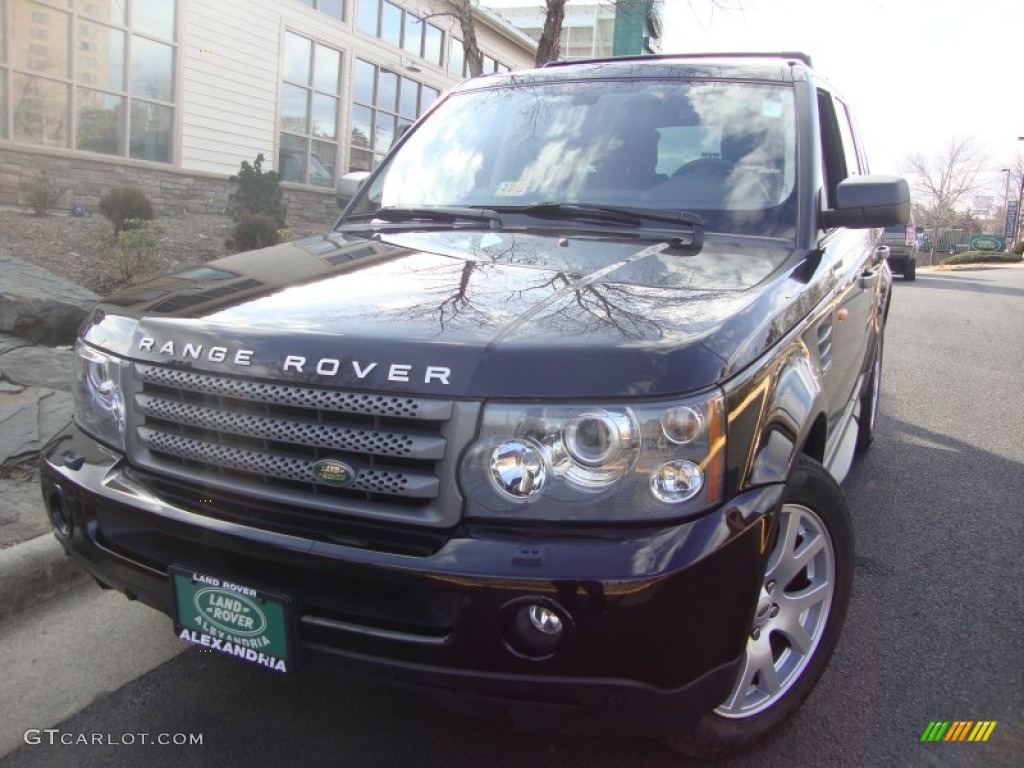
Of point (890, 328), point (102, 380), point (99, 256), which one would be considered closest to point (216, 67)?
point (99, 256)

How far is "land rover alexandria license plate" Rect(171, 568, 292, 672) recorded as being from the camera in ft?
6.51

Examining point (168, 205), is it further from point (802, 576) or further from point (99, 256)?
point (802, 576)

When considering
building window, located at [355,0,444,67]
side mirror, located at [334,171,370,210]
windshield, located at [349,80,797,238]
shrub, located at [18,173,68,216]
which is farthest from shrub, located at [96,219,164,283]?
building window, located at [355,0,444,67]

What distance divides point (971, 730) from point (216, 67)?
614 inches

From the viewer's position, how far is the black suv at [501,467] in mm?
1814

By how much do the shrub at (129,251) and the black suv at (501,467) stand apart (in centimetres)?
563

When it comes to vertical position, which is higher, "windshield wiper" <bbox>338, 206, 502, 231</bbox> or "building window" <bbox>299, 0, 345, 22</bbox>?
"building window" <bbox>299, 0, 345, 22</bbox>

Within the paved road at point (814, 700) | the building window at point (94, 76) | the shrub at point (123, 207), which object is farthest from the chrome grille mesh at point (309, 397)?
the building window at point (94, 76)

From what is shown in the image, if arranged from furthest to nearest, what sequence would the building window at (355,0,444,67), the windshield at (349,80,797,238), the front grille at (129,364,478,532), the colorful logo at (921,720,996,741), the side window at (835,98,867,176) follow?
the building window at (355,0,444,67) → the side window at (835,98,867,176) → the windshield at (349,80,797,238) → the colorful logo at (921,720,996,741) → the front grille at (129,364,478,532)

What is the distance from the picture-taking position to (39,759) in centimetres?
236

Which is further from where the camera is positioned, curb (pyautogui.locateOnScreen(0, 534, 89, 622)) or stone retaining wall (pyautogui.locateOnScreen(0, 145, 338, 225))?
stone retaining wall (pyautogui.locateOnScreen(0, 145, 338, 225))

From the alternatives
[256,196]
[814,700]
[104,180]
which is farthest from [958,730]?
[104,180]

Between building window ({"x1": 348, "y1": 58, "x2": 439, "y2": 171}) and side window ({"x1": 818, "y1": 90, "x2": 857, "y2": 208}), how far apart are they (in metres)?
15.8

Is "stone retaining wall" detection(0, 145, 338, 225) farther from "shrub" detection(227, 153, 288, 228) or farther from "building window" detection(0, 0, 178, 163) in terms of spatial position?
"shrub" detection(227, 153, 288, 228)
